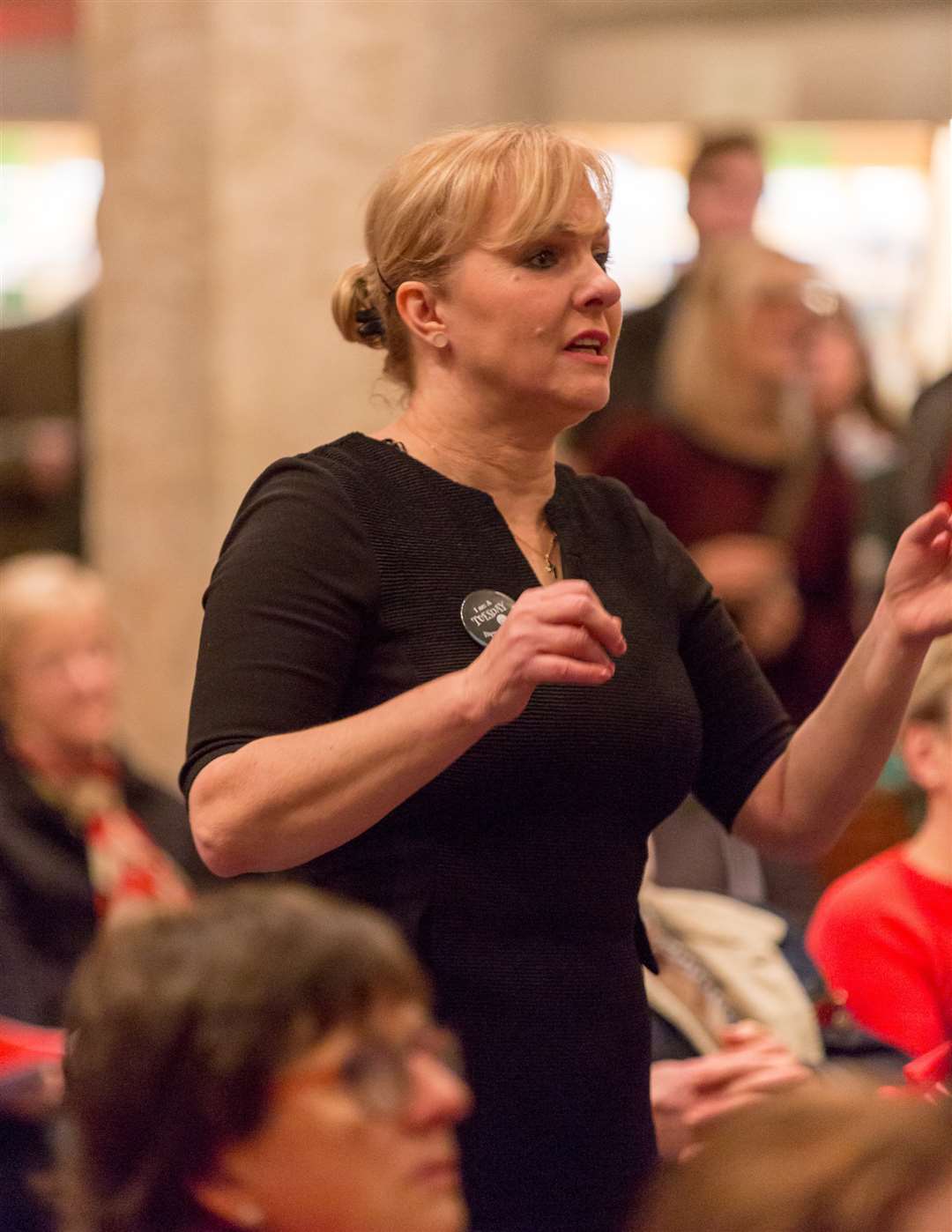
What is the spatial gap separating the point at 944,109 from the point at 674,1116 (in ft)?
14.0

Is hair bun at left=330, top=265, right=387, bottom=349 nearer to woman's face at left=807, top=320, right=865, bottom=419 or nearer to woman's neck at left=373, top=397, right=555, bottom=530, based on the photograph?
woman's neck at left=373, top=397, right=555, bottom=530

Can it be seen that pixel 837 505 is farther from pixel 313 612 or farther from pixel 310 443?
pixel 313 612

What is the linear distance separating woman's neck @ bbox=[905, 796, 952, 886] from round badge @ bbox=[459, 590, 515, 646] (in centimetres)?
103

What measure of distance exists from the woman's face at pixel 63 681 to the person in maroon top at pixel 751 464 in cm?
101

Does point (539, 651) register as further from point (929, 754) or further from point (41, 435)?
point (41, 435)

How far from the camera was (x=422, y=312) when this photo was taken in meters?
2.00

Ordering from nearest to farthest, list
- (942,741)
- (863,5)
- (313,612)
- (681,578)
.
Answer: (313,612) → (681,578) → (942,741) → (863,5)

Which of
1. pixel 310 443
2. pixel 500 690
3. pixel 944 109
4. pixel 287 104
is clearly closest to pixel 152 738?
pixel 310 443

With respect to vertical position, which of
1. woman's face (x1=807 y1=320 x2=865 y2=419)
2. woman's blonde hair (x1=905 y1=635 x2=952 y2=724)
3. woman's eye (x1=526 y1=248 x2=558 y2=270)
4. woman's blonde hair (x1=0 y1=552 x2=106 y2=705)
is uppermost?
woman's eye (x1=526 y1=248 x2=558 y2=270)

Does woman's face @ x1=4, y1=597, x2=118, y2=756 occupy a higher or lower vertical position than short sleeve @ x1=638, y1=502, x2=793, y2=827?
lower

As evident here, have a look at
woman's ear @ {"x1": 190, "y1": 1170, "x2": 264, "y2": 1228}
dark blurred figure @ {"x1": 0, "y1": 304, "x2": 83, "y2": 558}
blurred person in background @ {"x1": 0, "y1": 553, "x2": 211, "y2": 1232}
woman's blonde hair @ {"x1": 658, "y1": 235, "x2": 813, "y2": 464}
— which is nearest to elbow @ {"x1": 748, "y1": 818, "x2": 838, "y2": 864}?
woman's ear @ {"x1": 190, "y1": 1170, "x2": 264, "y2": 1228}

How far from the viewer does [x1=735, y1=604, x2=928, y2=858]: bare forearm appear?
1994 mm

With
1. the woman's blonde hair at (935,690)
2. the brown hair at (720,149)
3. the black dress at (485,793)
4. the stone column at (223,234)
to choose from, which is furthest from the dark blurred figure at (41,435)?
the black dress at (485,793)

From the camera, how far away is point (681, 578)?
6.95 feet
